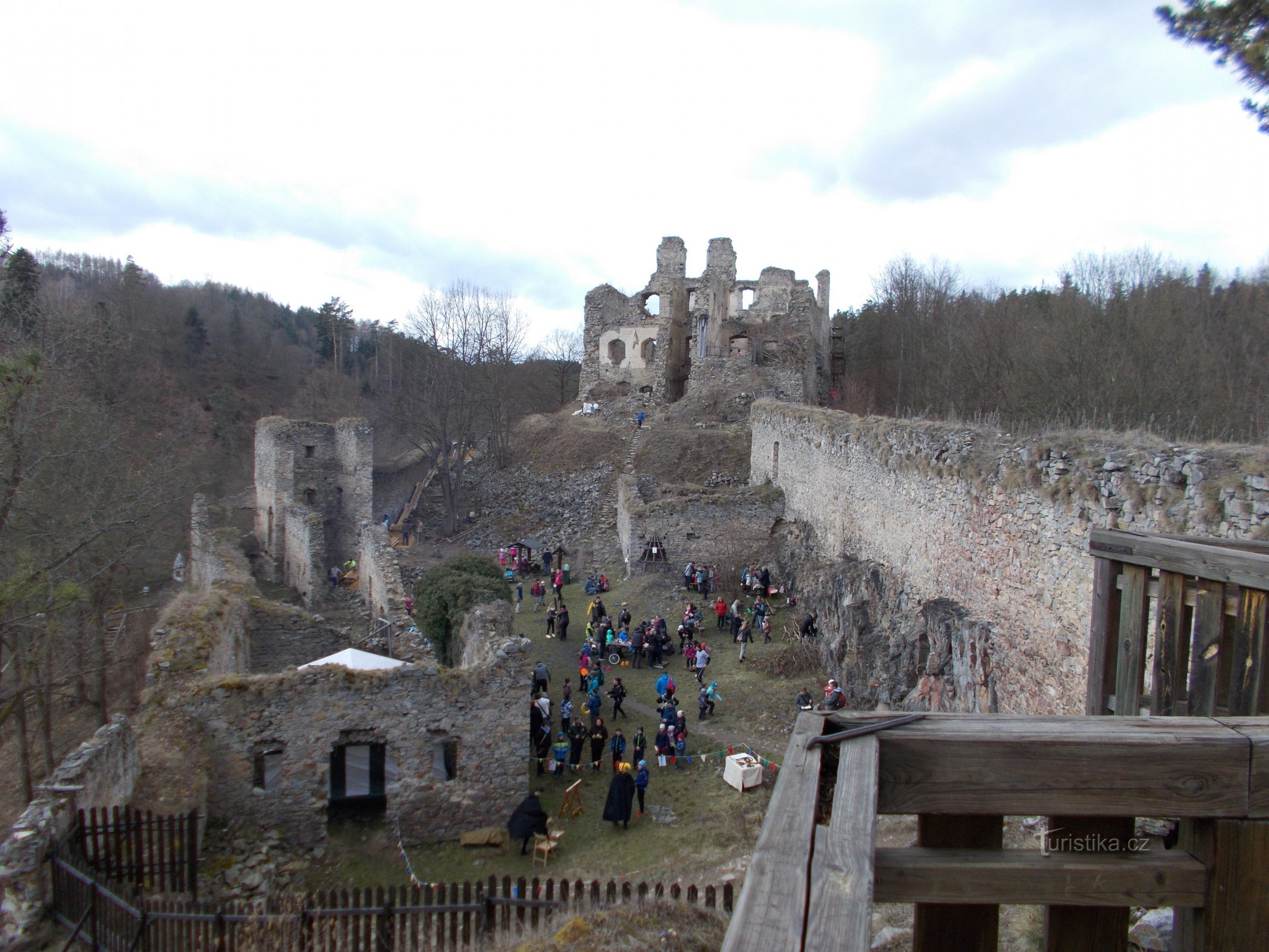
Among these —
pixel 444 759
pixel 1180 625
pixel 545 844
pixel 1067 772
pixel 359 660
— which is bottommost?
pixel 545 844

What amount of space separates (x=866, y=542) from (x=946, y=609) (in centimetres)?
460

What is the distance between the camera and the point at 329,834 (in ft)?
32.7

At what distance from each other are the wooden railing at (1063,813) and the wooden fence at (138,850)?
24.5 feet

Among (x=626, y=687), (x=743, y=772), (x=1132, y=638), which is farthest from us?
(x=626, y=687)

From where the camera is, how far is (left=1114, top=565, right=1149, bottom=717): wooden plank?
12.3ft

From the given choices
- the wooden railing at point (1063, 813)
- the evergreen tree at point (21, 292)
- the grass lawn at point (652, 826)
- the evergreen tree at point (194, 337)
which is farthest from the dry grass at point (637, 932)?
the evergreen tree at point (194, 337)

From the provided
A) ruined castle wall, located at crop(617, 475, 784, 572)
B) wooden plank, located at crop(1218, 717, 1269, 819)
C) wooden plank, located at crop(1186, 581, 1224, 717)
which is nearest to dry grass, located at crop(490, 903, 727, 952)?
wooden plank, located at crop(1186, 581, 1224, 717)

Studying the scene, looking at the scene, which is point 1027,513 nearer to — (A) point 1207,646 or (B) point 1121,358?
(A) point 1207,646

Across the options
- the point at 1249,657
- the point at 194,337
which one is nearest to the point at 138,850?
the point at 1249,657

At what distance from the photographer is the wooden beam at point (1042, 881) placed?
162 cm

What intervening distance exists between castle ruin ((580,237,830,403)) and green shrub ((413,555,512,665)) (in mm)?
19580

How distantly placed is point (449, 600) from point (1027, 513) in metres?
11.3

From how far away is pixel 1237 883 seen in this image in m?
1.63

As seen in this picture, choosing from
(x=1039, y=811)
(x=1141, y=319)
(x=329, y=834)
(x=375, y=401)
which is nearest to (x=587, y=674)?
(x=329, y=834)
